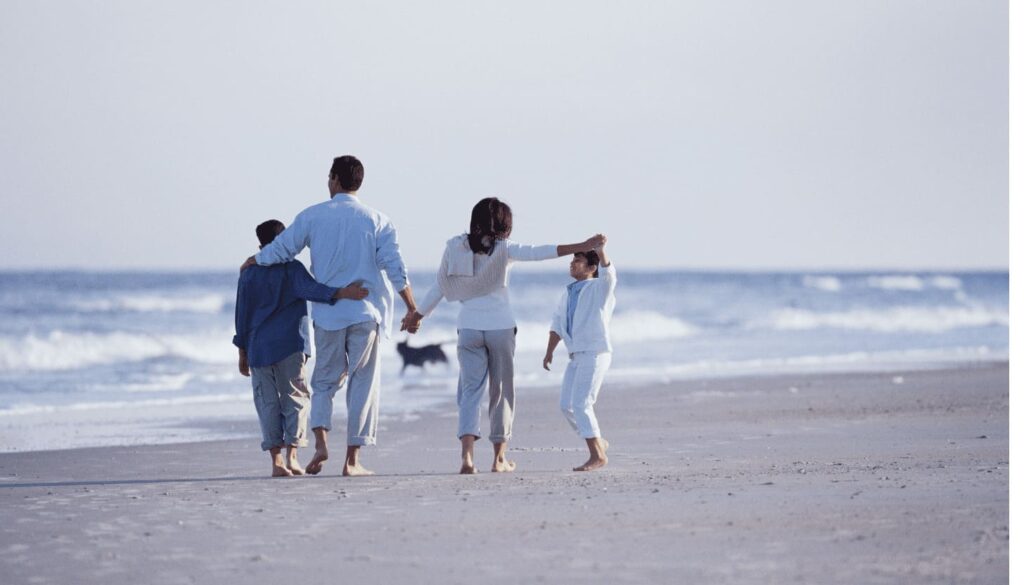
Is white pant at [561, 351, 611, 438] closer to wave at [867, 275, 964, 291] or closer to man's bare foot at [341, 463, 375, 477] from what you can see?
man's bare foot at [341, 463, 375, 477]

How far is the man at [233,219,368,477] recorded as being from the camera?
22.0 feet

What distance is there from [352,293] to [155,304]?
Answer: 101ft

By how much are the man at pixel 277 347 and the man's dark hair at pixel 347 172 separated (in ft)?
1.60

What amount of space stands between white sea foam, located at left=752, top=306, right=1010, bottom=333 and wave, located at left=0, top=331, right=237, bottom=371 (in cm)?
1423

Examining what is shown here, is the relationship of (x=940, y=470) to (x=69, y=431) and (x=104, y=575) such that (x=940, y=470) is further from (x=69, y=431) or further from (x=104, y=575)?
(x=69, y=431)

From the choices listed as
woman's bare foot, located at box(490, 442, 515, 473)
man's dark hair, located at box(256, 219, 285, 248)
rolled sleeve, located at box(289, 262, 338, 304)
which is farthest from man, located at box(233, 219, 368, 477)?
woman's bare foot, located at box(490, 442, 515, 473)

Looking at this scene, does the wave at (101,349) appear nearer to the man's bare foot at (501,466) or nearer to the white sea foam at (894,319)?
the man's bare foot at (501,466)

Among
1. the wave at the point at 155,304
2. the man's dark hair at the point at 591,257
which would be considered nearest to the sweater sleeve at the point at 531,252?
the man's dark hair at the point at 591,257

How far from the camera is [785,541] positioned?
182 inches

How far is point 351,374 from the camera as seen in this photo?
22.1 feet

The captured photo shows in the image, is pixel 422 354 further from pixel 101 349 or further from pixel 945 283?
pixel 945 283

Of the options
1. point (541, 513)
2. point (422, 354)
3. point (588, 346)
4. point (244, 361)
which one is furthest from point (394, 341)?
point (541, 513)

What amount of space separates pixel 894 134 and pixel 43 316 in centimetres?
2694

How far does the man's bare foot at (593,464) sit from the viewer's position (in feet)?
22.6
